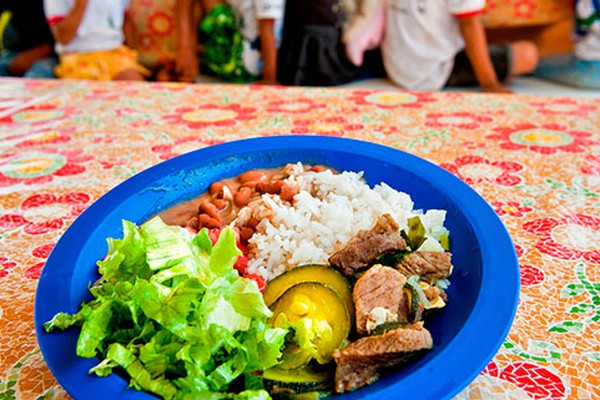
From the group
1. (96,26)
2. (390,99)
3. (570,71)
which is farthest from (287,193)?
(570,71)

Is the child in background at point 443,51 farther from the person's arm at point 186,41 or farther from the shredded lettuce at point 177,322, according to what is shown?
the shredded lettuce at point 177,322

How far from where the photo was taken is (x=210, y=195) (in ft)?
3.39

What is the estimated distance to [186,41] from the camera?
322cm

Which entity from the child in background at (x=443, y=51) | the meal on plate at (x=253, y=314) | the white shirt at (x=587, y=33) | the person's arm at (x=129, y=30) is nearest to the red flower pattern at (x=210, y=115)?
the meal on plate at (x=253, y=314)

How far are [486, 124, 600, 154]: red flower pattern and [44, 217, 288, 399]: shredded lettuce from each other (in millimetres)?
962

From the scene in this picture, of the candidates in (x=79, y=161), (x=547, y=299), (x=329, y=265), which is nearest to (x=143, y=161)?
(x=79, y=161)

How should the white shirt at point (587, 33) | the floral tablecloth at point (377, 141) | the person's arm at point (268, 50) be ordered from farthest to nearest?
the person's arm at point (268, 50), the white shirt at point (587, 33), the floral tablecloth at point (377, 141)

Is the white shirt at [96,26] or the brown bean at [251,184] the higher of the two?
the white shirt at [96,26]

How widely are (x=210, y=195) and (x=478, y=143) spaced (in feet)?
2.37

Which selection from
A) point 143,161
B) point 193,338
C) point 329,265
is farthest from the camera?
point 143,161

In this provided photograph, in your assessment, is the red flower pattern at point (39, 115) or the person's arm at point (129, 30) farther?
the person's arm at point (129, 30)

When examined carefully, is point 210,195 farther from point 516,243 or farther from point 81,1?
point 81,1

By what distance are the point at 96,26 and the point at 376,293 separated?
2.87 m

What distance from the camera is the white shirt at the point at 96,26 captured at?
295cm
